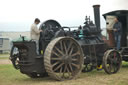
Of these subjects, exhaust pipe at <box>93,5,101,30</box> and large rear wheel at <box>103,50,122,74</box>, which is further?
exhaust pipe at <box>93,5,101,30</box>

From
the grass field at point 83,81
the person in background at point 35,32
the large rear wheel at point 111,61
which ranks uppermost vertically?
the person in background at point 35,32

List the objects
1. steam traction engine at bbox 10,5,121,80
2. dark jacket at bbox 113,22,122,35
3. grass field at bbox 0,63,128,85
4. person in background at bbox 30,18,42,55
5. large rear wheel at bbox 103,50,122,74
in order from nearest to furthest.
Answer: grass field at bbox 0,63,128,85
steam traction engine at bbox 10,5,121,80
person in background at bbox 30,18,42,55
large rear wheel at bbox 103,50,122,74
dark jacket at bbox 113,22,122,35

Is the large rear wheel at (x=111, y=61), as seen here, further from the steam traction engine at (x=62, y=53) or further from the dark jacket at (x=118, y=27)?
the dark jacket at (x=118, y=27)

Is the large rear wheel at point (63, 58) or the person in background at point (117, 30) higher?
the person in background at point (117, 30)

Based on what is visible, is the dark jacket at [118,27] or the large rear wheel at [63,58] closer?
the large rear wheel at [63,58]

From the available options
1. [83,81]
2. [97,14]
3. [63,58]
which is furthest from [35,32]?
[97,14]

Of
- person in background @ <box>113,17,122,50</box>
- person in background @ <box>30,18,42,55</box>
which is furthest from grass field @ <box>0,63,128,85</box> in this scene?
person in background @ <box>113,17,122,50</box>

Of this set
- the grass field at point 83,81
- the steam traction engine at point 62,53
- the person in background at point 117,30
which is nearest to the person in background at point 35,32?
the steam traction engine at point 62,53

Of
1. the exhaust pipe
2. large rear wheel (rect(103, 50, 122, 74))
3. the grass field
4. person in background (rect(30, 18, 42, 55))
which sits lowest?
the grass field

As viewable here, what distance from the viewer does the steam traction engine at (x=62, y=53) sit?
693cm

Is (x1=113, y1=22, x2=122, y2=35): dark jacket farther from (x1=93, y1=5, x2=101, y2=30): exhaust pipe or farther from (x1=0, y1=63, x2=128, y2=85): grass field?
(x1=0, y1=63, x2=128, y2=85): grass field

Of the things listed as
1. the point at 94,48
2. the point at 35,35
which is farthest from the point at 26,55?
the point at 94,48

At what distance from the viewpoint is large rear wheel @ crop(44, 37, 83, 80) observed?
670cm

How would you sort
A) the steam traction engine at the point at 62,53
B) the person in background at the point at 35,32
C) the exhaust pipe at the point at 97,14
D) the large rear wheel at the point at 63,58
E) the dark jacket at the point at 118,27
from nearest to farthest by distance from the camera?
1. the large rear wheel at the point at 63,58
2. the steam traction engine at the point at 62,53
3. the person in background at the point at 35,32
4. the exhaust pipe at the point at 97,14
5. the dark jacket at the point at 118,27
